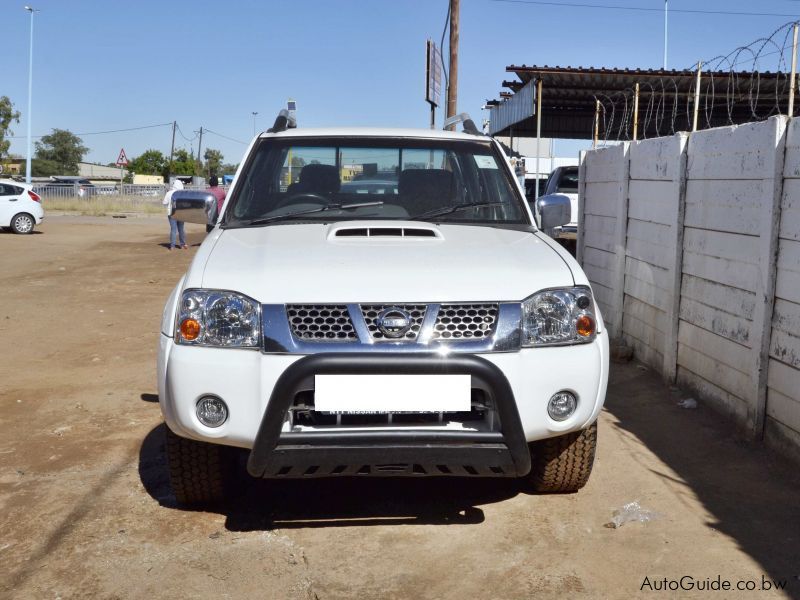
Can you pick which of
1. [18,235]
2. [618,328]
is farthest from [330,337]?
[18,235]

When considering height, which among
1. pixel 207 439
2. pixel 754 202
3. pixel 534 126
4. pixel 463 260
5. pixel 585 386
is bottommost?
pixel 207 439

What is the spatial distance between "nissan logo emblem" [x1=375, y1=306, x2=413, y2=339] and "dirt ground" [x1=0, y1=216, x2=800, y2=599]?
924mm

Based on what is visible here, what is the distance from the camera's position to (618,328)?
799 cm

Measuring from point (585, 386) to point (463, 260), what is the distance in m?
0.72

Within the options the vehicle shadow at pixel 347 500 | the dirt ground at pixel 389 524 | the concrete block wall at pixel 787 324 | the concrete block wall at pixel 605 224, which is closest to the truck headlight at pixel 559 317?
the dirt ground at pixel 389 524

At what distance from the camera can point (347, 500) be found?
433 centimetres

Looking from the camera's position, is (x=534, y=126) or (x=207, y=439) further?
(x=534, y=126)

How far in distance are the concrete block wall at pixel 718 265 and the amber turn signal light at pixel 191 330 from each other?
306 centimetres

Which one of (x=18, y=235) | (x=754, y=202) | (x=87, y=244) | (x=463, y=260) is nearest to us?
(x=463, y=260)

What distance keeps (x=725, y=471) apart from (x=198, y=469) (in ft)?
8.90

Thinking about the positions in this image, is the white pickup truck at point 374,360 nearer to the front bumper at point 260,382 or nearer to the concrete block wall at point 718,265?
the front bumper at point 260,382

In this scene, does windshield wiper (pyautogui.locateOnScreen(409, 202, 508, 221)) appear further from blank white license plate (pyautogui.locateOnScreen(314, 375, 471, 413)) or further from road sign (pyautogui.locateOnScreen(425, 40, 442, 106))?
road sign (pyautogui.locateOnScreen(425, 40, 442, 106))

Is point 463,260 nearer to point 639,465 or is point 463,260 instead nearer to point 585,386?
point 585,386

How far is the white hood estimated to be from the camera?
3510mm
